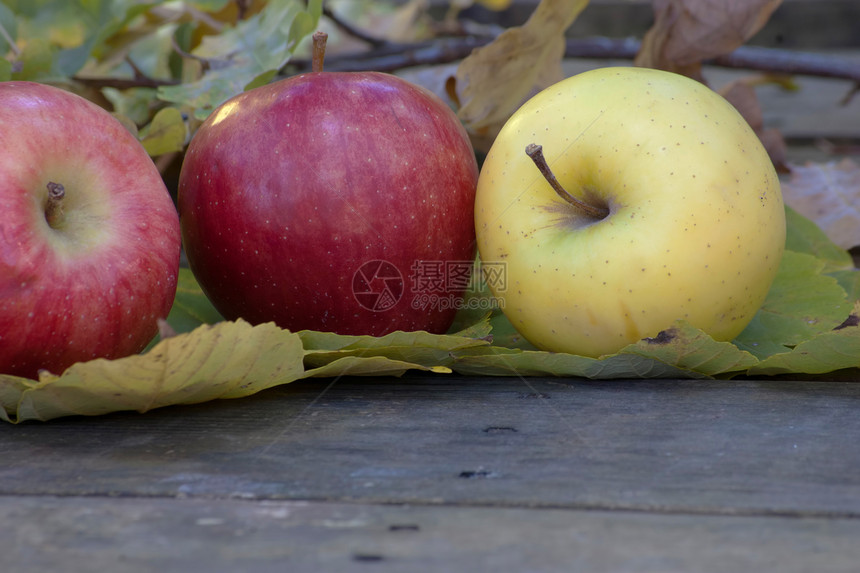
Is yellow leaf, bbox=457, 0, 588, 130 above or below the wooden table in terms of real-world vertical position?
above

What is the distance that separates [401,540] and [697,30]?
0.94m

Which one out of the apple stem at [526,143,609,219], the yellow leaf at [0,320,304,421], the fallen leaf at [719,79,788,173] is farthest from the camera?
the fallen leaf at [719,79,788,173]

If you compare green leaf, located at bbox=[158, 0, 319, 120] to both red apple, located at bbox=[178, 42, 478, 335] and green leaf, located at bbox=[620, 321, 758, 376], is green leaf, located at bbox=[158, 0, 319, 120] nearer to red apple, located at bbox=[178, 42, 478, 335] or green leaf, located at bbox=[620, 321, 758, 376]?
A: red apple, located at bbox=[178, 42, 478, 335]

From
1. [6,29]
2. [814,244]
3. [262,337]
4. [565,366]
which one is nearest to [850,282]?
[814,244]

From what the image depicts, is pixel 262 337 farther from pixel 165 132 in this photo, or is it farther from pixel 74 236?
pixel 165 132

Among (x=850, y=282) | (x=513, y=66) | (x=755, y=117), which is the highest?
(x=513, y=66)

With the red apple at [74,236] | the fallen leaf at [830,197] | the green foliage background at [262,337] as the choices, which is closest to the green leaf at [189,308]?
the green foliage background at [262,337]

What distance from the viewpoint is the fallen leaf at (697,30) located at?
1.12 meters

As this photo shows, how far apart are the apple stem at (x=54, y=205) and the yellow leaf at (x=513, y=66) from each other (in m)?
0.56

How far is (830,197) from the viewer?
122cm

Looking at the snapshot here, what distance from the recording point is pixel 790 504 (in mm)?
491

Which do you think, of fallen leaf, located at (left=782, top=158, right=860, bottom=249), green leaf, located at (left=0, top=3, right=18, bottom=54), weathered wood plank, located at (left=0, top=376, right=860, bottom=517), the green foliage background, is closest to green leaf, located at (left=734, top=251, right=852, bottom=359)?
the green foliage background

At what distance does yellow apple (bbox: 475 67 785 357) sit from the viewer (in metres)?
0.69

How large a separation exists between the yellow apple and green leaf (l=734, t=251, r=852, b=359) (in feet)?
0.22
